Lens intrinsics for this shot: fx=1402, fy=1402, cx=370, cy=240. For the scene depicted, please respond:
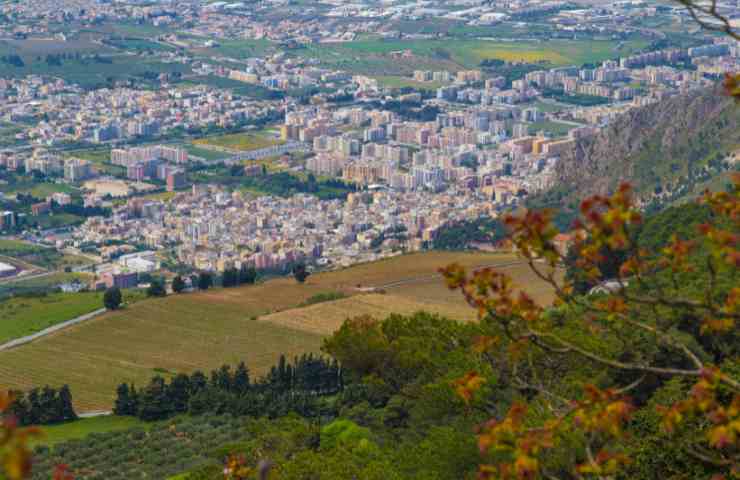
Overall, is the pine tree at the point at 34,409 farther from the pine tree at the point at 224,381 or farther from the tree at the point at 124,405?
the pine tree at the point at 224,381

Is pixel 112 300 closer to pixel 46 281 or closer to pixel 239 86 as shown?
pixel 46 281

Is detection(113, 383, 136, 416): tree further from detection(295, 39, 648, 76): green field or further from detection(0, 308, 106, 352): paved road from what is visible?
detection(295, 39, 648, 76): green field

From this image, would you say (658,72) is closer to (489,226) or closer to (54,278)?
(489,226)

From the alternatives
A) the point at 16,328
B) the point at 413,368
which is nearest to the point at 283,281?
the point at 16,328

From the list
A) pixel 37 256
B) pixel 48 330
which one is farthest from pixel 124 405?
pixel 37 256

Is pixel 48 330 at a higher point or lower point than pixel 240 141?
higher
